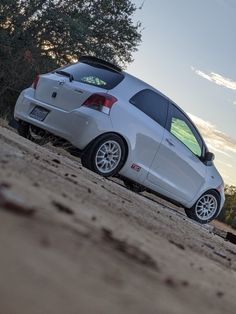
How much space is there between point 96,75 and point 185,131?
1.97 m

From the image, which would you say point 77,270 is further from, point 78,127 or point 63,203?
point 78,127

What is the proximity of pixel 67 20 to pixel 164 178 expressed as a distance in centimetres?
2011

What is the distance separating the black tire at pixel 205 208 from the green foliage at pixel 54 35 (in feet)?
48.8

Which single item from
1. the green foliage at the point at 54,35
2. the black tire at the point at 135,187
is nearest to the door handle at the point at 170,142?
the black tire at the point at 135,187

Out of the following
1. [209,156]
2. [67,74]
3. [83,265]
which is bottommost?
[83,265]

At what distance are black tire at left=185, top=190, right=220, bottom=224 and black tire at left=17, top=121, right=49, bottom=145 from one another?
2925 millimetres

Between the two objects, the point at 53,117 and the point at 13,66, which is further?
the point at 13,66

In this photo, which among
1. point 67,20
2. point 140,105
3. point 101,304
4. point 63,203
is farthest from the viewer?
point 67,20

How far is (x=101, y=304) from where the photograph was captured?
2002 mm

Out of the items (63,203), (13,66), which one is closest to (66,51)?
(13,66)

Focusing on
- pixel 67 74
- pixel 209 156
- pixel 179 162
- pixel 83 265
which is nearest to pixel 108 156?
pixel 67 74

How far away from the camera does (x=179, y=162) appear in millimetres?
9688

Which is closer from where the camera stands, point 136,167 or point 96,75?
point 96,75

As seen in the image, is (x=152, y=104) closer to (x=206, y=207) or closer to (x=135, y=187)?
(x=135, y=187)
